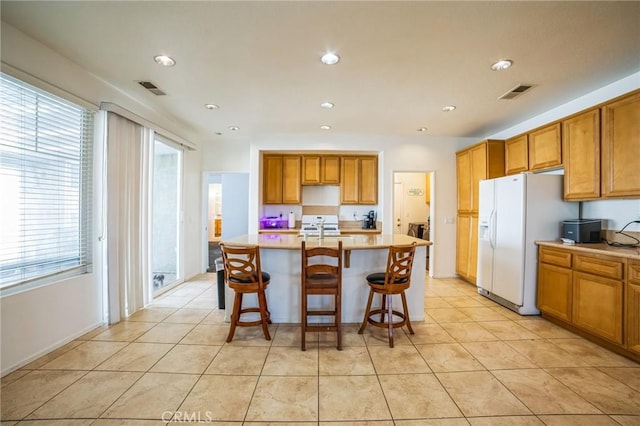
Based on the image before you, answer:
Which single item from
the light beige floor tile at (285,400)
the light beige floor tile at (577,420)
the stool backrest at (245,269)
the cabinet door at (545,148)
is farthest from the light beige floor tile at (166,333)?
the cabinet door at (545,148)

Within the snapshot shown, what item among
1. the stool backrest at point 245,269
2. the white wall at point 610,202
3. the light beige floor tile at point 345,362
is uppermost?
the white wall at point 610,202

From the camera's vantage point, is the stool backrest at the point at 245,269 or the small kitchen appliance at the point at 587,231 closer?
the stool backrest at the point at 245,269

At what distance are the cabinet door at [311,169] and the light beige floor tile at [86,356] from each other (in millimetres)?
3612

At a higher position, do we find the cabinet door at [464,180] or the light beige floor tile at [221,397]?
the cabinet door at [464,180]

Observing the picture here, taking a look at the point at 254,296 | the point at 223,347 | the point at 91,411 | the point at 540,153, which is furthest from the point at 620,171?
the point at 91,411

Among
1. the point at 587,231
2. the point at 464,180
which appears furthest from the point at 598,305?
the point at 464,180

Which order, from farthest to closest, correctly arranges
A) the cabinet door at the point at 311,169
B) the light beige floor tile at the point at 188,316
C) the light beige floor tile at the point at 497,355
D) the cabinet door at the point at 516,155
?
the cabinet door at the point at 311,169 → the cabinet door at the point at 516,155 → the light beige floor tile at the point at 188,316 → the light beige floor tile at the point at 497,355

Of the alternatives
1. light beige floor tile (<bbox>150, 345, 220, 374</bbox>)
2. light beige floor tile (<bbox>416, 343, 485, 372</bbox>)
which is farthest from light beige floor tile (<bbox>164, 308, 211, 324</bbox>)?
light beige floor tile (<bbox>416, 343, 485, 372</bbox>)

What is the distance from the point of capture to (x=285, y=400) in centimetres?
185

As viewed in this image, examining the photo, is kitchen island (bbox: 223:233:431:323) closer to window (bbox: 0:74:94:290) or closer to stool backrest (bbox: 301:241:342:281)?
stool backrest (bbox: 301:241:342:281)

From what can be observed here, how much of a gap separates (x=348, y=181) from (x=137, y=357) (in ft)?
13.1

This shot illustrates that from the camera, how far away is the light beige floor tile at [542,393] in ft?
5.81

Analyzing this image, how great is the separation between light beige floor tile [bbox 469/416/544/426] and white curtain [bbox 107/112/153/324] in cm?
360

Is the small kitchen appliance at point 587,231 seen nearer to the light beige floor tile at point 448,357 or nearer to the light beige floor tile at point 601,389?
the light beige floor tile at point 601,389
